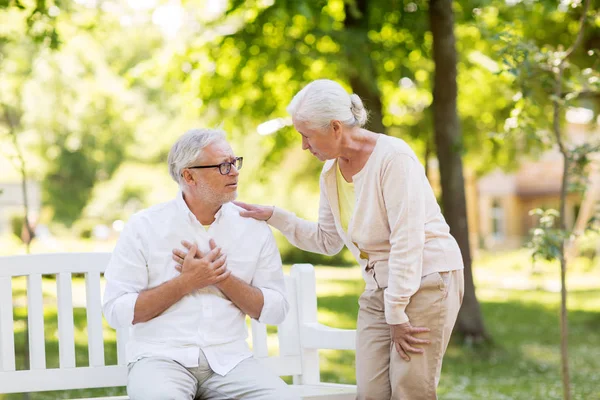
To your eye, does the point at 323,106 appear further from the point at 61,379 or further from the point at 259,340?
the point at 61,379

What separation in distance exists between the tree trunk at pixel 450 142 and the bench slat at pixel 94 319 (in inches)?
215

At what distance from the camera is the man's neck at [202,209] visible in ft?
11.7

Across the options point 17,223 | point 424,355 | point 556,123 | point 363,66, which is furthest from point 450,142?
point 17,223

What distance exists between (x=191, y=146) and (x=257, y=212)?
0.43 m

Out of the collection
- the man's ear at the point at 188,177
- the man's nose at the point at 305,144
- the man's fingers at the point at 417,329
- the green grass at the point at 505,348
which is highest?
the man's nose at the point at 305,144

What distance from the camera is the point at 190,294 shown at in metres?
3.49

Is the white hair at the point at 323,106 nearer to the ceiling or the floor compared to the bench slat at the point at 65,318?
nearer to the ceiling

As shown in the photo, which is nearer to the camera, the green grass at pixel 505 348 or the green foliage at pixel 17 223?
the green grass at pixel 505 348

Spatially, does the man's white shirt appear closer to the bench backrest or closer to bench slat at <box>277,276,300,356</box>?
the bench backrest

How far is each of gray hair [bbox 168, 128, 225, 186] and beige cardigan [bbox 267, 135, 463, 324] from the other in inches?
21.7

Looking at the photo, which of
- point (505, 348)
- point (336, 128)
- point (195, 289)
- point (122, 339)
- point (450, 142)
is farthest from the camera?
point (505, 348)

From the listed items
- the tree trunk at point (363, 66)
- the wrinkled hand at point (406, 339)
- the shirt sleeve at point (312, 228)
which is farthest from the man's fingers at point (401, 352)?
the tree trunk at point (363, 66)

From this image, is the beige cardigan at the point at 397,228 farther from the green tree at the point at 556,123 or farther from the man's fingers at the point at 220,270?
the green tree at the point at 556,123

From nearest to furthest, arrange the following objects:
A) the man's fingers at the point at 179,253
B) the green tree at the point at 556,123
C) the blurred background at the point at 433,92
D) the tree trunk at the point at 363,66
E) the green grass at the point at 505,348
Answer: the man's fingers at the point at 179,253 → the green tree at the point at 556,123 → the blurred background at the point at 433,92 → the green grass at the point at 505,348 → the tree trunk at the point at 363,66
